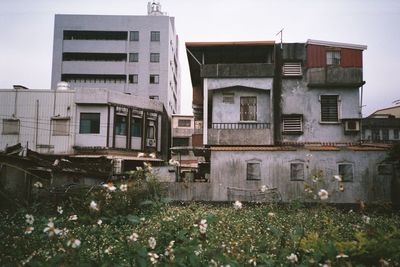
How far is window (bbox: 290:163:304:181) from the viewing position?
72.3ft

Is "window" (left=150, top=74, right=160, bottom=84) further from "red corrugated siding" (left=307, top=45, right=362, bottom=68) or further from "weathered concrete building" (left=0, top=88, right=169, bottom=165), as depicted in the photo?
"red corrugated siding" (left=307, top=45, right=362, bottom=68)

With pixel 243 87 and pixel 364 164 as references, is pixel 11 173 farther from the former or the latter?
pixel 364 164

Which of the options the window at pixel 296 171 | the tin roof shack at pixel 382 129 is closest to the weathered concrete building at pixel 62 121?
the window at pixel 296 171

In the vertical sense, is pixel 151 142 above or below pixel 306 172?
above

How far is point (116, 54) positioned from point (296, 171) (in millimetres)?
40006

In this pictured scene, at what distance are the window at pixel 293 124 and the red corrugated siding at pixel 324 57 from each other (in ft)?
14.0

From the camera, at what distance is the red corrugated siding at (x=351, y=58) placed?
2639 centimetres

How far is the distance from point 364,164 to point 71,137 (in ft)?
83.6

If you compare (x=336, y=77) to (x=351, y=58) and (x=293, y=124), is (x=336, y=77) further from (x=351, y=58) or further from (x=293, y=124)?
(x=293, y=124)

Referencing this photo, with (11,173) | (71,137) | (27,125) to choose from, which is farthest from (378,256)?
(27,125)

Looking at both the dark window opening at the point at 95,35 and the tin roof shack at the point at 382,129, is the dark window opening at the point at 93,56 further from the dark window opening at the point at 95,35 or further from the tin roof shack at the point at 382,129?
the tin roof shack at the point at 382,129

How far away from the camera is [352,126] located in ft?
85.5

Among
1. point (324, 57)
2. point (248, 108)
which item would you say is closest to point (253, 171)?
point (248, 108)

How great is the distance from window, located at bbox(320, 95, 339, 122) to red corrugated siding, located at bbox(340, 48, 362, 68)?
8.82ft
